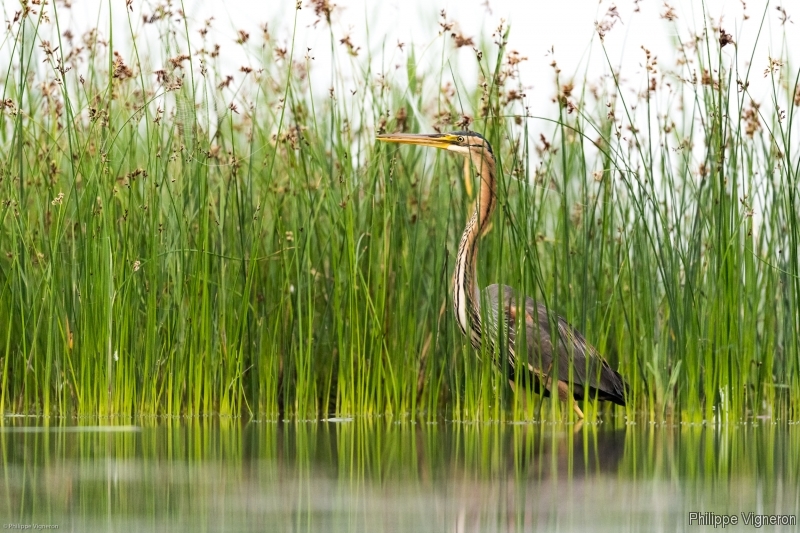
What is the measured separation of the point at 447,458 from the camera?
15.9 ft

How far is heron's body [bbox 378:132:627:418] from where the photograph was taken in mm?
6148

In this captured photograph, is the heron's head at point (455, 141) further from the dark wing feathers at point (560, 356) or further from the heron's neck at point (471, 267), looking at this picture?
the dark wing feathers at point (560, 356)

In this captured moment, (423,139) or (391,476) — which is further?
(423,139)

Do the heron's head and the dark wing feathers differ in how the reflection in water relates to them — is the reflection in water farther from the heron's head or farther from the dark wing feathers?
the heron's head

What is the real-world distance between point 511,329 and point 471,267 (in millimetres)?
403

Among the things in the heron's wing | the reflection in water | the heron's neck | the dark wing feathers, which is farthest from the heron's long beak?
the reflection in water

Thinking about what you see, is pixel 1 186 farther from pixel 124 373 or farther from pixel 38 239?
pixel 124 373

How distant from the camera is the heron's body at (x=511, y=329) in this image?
242 inches

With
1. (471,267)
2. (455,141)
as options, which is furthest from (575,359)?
(455,141)

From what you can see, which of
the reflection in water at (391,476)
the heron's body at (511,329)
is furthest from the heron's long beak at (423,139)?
the reflection in water at (391,476)

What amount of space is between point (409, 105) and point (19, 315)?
98.8 inches

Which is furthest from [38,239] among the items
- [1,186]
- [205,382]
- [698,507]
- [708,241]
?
[698,507]

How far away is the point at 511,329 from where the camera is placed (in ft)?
22.2

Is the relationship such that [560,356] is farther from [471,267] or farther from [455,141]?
[455,141]
